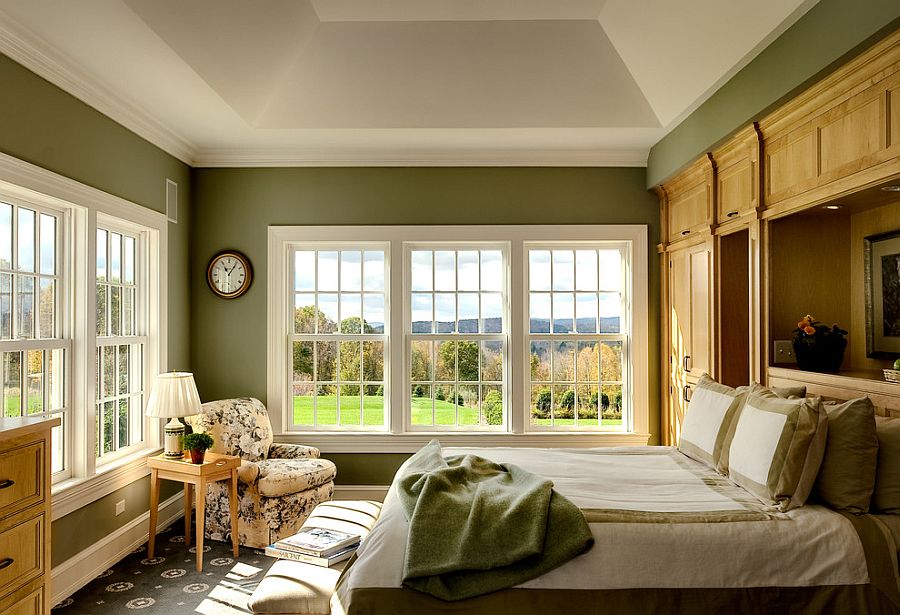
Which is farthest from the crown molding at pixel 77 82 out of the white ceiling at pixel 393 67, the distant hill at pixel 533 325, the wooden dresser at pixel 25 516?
the distant hill at pixel 533 325

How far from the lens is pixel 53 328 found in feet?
11.5

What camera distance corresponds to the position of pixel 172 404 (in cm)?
402

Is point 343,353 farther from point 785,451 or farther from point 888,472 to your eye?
point 888,472

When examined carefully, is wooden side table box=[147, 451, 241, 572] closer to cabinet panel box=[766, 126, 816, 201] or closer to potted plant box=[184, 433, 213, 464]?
potted plant box=[184, 433, 213, 464]

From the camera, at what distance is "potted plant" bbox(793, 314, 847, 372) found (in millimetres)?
2988

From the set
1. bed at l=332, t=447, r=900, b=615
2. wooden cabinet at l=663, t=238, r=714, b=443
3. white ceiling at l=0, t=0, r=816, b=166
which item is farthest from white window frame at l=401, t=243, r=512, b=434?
bed at l=332, t=447, r=900, b=615

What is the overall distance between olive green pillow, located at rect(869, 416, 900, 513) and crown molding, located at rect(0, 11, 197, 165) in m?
3.98

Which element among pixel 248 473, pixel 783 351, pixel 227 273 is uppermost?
pixel 227 273

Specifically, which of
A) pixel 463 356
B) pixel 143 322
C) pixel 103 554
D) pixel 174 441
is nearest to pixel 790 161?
pixel 463 356

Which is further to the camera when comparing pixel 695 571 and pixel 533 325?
pixel 533 325

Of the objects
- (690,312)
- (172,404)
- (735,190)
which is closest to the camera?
(735,190)

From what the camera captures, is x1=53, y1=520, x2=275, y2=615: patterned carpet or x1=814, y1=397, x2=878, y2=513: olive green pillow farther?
x1=53, y1=520, x2=275, y2=615: patterned carpet

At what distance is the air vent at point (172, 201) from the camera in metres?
4.60

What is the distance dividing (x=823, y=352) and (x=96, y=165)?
4.02 meters
